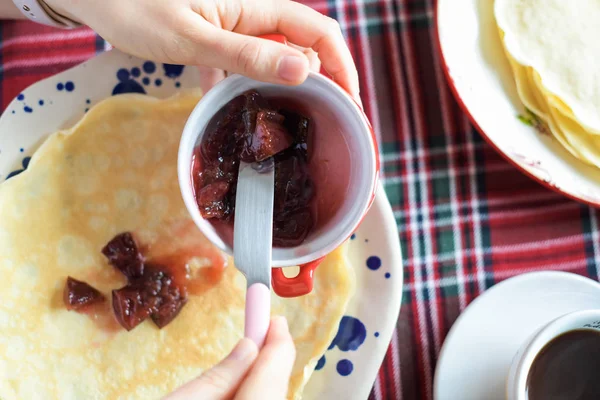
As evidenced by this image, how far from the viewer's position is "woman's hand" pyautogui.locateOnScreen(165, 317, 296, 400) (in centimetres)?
99

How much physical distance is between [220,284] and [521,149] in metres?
0.94

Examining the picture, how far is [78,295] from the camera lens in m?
1.47

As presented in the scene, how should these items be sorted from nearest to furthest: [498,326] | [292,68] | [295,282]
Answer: [292,68] < [295,282] < [498,326]

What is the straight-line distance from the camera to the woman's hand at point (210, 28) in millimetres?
1271

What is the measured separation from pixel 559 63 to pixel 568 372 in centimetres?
88

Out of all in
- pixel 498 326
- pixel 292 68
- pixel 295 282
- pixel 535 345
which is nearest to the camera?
pixel 292 68

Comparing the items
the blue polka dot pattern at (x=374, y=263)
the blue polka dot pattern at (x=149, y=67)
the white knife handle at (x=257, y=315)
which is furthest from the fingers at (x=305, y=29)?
the white knife handle at (x=257, y=315)

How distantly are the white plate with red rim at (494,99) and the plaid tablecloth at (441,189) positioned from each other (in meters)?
0.15

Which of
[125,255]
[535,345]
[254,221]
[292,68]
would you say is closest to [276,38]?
[292,68]

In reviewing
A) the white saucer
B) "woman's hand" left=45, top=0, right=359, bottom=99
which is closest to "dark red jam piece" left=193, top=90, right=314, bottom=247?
"woman's hand" left=45, top=0, right=359, bottom=99

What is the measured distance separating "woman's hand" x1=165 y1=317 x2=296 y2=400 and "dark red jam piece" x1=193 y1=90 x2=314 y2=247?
281mm

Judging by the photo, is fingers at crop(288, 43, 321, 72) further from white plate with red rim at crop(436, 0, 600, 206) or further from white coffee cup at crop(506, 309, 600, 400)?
white coffee cup at crop(506, 309, 600, 400)

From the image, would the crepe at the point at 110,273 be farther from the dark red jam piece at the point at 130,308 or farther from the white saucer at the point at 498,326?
the white saucer at the point at 498,326

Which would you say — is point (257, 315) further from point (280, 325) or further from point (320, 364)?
point (320, 364)
